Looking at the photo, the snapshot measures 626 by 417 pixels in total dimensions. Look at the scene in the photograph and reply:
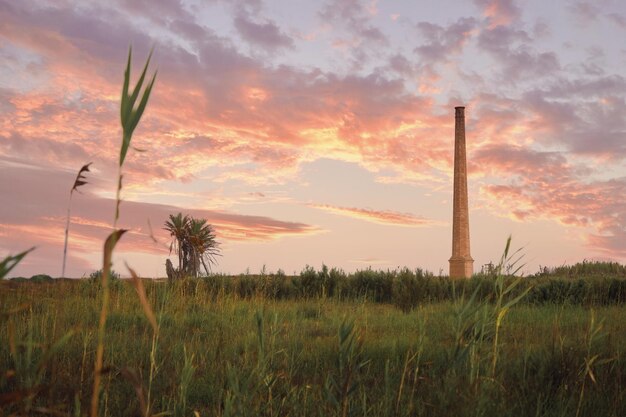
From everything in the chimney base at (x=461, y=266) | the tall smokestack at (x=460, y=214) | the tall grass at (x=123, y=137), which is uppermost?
the tall smokestack at (x=460, y=214)

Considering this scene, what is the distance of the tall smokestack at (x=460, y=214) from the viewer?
26625 millimetres

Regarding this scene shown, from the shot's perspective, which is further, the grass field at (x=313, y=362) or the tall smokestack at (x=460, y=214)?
the tall smokestack at (x=460, y=214)

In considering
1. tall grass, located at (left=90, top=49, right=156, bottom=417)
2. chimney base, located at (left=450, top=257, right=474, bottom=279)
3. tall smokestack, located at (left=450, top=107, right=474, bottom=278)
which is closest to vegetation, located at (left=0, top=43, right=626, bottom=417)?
tall grass, located at (left=90, top=49, right=156, bottom=417)

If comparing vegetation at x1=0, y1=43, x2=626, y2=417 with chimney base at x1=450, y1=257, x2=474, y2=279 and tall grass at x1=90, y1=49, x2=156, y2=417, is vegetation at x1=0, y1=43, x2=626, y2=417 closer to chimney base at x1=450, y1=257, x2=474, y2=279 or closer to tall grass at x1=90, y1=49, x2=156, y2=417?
tall grass at x1=90, y1=49, x2=156, y2=417

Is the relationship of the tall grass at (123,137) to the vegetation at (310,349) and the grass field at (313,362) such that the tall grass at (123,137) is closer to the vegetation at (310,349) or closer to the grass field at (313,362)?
the vegetation at (310,349)

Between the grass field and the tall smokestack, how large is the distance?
603 inches

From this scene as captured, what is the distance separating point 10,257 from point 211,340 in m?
5.87

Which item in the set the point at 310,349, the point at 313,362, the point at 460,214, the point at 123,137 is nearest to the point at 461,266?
the point at 460,214

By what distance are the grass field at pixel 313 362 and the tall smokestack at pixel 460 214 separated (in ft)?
50.3

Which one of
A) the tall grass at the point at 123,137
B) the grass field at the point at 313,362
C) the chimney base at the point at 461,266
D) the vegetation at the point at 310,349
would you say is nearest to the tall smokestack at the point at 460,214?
the chimney base at the point at 461,266

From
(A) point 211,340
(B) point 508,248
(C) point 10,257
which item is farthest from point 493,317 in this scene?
(A) point 211,340

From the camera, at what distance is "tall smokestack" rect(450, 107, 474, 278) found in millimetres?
26625

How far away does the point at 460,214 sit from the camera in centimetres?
2695

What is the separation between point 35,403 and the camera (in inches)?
170
